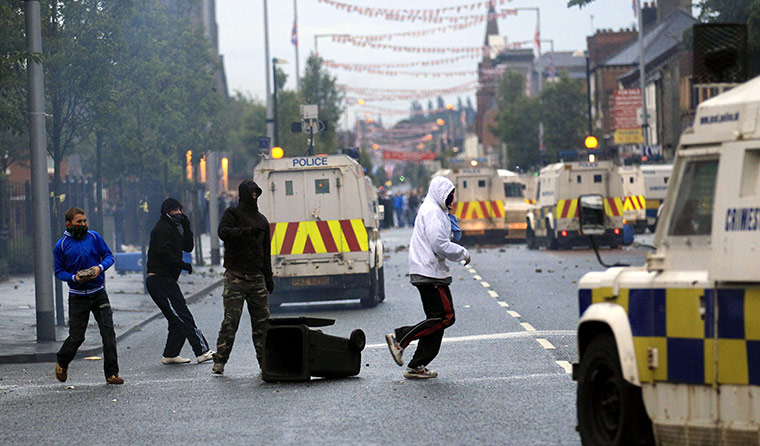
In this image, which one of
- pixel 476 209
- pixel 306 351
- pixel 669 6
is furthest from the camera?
pixel 669 6

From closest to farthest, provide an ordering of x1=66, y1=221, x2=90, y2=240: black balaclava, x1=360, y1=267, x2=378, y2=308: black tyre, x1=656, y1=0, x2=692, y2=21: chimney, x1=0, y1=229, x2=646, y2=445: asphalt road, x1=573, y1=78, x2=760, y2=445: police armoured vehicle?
x1=573, y1=78, x2=760, y2=445: police armoured vehicle, x1=0, y1=229, x2=646, y2=445: asphalt road, x1=66, y1=221, x2=90, y2=240: black balaclava, x1=360, y1=267, x2=378, y2=308: black tyre, x1=656, y1=0, x2=692, y2=21: chimney

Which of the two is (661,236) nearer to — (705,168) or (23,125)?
(705,168)

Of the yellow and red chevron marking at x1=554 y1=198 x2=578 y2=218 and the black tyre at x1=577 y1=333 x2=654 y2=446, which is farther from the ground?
the yellow and red chevron marking at x1=554 y1=198 x2=578 y2=218

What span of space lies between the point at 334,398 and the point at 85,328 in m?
3.21

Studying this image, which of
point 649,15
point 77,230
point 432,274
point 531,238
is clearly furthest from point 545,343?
point 649,15

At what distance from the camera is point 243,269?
13703mm

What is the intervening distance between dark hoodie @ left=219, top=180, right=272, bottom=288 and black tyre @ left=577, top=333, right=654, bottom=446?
6.23 meters

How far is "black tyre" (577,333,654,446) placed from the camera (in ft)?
24.0

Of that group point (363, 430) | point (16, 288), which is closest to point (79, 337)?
point (363, 430)

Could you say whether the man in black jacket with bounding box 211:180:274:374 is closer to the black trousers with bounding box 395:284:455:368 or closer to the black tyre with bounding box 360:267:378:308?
the black trousers with bounding box 395:284:455:368

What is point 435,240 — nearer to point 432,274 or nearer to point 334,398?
point 432,274

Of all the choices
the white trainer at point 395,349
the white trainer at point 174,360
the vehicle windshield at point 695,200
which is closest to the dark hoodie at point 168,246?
the white trainer at point 174,360

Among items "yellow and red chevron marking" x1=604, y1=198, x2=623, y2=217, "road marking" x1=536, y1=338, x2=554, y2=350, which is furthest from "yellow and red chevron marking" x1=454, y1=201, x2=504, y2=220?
"road marking" x1=536, y1=338, x2=554, y2=350

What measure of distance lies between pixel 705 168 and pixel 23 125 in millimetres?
16753
